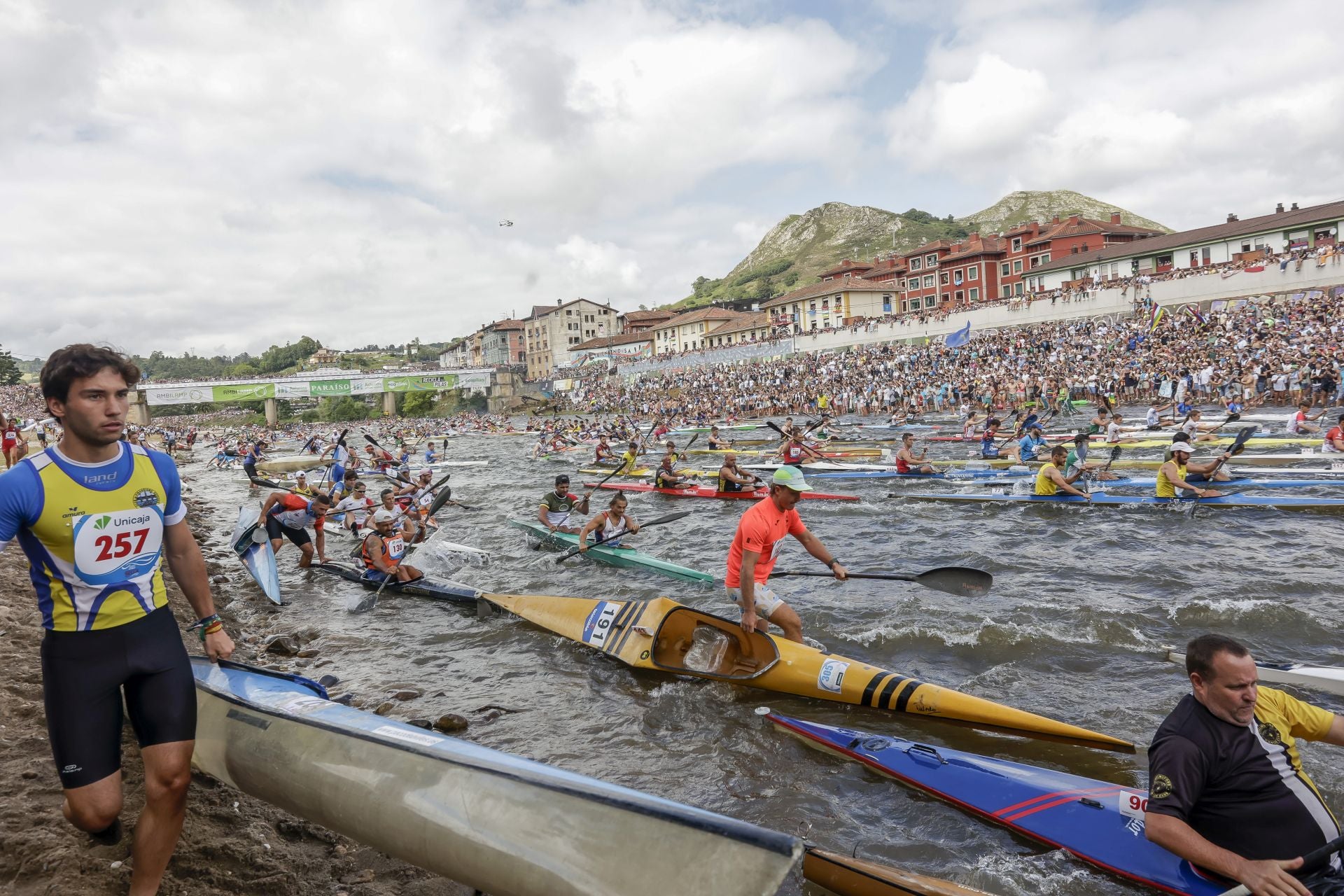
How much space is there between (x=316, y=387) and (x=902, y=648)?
66210 mm

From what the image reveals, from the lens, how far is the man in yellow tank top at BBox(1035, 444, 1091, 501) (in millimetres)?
13133

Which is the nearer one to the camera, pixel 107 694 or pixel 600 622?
pixel 107 694

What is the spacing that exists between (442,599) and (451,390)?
2896 inches

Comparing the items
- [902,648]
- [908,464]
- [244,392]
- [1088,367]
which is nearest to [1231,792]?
[902,648]

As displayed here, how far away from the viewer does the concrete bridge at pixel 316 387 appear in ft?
192

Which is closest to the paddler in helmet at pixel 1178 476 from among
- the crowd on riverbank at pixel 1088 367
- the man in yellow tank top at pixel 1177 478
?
the man in yellow tank top at pixel 1177 478

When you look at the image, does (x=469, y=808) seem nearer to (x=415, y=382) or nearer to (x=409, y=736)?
(x=409, y=736)

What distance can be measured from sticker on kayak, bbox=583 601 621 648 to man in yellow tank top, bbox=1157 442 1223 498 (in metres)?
9.81

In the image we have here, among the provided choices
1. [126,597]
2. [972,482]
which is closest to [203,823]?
[126,597]

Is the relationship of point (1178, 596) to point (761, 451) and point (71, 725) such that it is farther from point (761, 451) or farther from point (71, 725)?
point (761, 451)

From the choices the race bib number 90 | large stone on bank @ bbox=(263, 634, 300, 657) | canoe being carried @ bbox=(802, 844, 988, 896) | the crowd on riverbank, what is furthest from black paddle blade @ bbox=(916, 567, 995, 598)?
the crowd on riverbank

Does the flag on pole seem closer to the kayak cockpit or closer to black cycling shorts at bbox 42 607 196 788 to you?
the kayak cockpit

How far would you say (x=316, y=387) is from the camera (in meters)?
64.9

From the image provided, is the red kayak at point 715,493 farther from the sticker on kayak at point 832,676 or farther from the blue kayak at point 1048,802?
the blue kayak at point 1048,802
